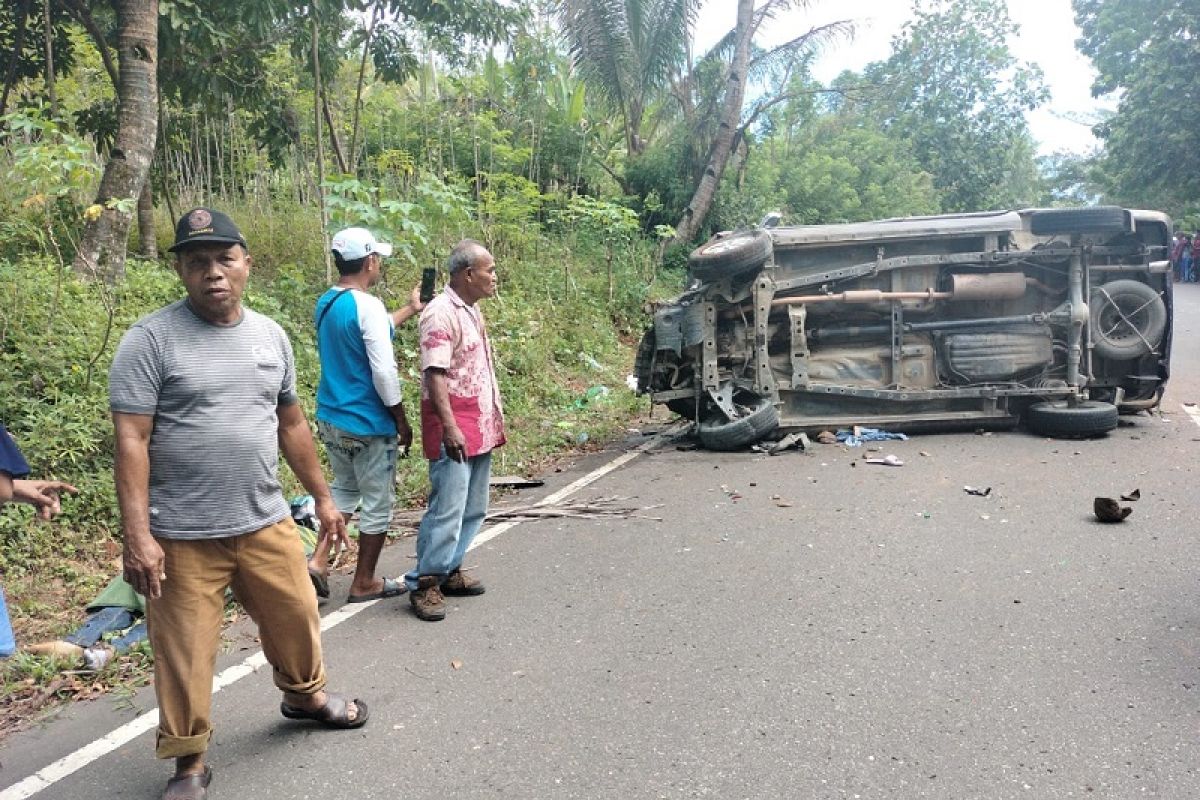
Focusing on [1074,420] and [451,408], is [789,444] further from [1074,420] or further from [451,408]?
[451,408]

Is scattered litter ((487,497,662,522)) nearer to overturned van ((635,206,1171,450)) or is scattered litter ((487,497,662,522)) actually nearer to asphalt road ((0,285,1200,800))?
asphalt road ((0,285,1200,800))

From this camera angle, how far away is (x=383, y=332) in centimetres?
444

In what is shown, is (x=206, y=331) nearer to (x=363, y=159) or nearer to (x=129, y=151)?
(x=129, y=151)

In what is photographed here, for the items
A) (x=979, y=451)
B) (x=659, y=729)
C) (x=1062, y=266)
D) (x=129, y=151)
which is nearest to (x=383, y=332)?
(x=659, y=729)

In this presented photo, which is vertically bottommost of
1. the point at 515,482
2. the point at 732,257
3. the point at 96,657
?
the point at 515,482

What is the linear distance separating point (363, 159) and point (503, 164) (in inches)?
85.2

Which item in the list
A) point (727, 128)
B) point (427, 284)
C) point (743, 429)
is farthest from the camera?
point (727, 128)

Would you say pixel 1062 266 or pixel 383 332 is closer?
pixel 383 332

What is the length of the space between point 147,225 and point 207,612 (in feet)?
24.7

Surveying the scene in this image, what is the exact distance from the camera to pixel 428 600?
4.46 meters

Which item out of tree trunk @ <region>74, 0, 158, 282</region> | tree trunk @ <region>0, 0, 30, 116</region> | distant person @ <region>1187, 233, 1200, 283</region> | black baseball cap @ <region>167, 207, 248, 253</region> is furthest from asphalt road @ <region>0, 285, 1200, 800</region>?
distant person @ <region>1187, 233, 1200, 283</region>

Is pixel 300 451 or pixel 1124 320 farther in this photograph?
pixel 1124 320

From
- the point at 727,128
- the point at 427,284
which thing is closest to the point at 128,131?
the point at 427,284

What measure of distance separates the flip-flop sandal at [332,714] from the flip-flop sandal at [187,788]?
43 centimetres
